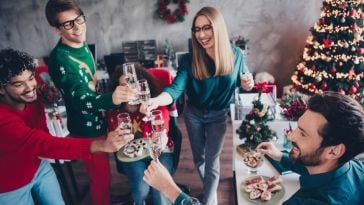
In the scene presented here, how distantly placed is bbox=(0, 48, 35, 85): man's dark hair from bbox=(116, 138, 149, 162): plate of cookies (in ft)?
2.52

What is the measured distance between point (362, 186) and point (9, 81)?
175 centimetres

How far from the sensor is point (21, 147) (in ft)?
5.10

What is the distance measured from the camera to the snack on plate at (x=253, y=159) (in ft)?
5.68

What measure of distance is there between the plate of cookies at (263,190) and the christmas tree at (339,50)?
2348 mm

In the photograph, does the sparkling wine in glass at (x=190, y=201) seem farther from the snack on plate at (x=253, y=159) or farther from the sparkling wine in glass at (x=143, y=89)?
the sparkling wine in glass at (x=143, y=89)

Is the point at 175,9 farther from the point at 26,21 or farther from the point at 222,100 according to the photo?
the point at 222,100

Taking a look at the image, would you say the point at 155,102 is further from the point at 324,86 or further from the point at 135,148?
the point at 324,86

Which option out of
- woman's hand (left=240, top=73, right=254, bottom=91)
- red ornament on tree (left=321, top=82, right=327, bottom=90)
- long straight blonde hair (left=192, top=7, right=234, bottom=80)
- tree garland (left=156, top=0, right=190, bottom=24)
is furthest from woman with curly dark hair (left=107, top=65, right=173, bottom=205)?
tree garland (left=156, top=0, right=190, bottom=24)

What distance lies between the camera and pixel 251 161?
1.74 meters

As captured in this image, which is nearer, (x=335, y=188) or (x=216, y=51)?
(x=335, y=188)

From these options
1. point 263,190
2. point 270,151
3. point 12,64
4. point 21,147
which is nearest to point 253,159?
point 270,151

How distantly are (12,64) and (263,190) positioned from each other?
58.0 inches

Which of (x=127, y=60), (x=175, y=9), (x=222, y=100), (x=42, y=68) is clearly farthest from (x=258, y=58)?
(x=42, y=68)

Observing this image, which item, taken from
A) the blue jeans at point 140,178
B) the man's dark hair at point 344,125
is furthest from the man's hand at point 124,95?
the man's dark hair at point 344,125
